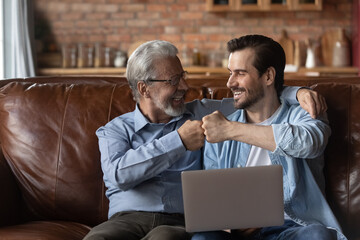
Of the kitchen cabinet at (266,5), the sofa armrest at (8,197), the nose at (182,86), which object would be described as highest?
the kitchen cabinet at (266,5)

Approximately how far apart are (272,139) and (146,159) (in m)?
0.46

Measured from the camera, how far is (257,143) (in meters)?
1.99

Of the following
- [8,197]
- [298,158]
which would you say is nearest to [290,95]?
[298,158]

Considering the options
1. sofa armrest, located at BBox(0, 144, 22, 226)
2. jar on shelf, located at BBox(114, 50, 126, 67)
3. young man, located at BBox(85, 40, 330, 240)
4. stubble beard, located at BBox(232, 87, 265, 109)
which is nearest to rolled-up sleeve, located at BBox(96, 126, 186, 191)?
young man, located at BBox(85, 40, 330, 240)

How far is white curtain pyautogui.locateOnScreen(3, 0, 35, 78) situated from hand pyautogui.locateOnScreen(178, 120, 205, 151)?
3567 mm

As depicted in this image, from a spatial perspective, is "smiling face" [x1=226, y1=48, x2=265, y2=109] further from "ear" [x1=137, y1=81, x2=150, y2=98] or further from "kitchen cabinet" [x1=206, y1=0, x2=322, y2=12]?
"kitchen cabinet" [x1=206, y1=0, x2=322, y2=12]

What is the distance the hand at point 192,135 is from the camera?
2082 millimetres

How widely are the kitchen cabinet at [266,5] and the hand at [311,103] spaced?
4.00m

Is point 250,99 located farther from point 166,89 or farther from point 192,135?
point 166,89

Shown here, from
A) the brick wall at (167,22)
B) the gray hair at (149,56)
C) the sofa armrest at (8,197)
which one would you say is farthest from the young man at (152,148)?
the brick wall at (167,22)

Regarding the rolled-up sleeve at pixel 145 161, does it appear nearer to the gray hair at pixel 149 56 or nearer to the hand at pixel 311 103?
the gray hair at pixel 149 56

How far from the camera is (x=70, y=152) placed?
8.07ft

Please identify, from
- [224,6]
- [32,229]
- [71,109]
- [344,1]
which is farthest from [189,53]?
[32,229]

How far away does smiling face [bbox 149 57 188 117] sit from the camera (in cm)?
232
